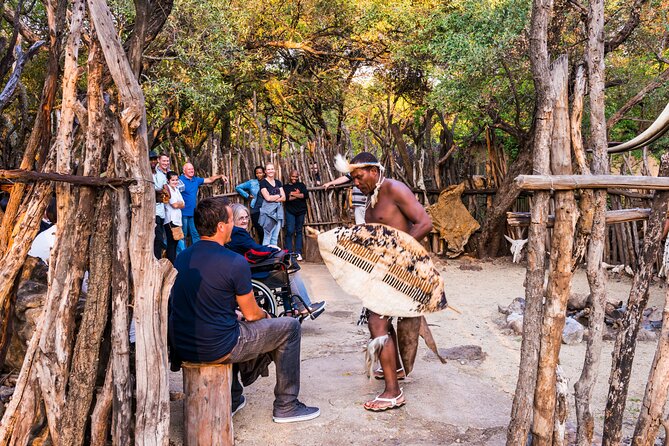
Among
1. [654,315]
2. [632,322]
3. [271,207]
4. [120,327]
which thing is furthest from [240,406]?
[271,207]

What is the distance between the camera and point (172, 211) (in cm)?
838

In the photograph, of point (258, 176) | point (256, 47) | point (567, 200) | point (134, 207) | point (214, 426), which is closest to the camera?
point (567, 200)

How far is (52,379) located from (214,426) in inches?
39.2

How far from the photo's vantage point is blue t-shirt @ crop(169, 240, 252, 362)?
142 inches

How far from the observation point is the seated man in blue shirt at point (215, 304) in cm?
363

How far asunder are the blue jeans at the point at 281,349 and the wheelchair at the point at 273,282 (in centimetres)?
185

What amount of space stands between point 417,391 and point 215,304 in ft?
6.27

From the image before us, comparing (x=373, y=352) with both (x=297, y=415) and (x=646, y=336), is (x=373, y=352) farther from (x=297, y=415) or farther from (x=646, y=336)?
(x=646, y=336)

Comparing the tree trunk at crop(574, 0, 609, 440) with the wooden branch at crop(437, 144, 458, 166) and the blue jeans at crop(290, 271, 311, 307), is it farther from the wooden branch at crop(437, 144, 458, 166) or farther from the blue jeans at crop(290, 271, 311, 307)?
the wooden branch at crop(437, 144, 458, 166)

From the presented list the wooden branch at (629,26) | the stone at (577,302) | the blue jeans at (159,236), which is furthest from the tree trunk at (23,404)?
the wooden branch at (629,26)

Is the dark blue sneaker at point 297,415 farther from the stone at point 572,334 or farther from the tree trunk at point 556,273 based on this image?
the stone at point 572,334

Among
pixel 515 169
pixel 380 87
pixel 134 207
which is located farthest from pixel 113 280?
pixel 380 87

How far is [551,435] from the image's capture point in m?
3.27

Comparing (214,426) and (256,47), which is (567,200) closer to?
(214,426)
